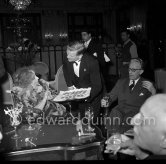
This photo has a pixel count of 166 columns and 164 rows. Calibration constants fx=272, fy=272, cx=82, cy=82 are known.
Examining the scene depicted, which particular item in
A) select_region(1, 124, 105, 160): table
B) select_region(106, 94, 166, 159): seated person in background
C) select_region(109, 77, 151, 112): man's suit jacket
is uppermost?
select_region(106, 94, 166, 159): seated person in background

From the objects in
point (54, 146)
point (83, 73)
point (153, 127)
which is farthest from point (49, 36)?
point (153, 127)

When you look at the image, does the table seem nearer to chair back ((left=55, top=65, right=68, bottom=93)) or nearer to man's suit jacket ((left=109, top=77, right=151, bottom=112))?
man's suit jacket ((left=109, top=77, right=151, bottom=112))

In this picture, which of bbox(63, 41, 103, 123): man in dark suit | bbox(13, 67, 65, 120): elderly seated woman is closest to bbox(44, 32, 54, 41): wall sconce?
bbox(63, 41, 103, 123): man in dark suit

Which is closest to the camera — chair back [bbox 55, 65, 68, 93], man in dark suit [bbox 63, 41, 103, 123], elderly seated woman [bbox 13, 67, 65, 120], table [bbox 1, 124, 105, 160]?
table [bbox 1, 124, 105, 160]

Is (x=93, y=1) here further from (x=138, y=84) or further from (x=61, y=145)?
(x=61, y=145)

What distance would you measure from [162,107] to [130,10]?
36.9 ft

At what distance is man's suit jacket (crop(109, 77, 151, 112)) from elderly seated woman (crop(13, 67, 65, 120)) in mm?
656

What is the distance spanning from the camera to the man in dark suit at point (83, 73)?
8.86 ft

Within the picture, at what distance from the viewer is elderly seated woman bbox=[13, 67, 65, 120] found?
2562 millimetres

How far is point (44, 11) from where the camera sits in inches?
449

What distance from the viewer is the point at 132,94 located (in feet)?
9.13

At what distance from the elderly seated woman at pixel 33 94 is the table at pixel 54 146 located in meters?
0.47

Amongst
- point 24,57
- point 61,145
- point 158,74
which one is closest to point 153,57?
point 24,57

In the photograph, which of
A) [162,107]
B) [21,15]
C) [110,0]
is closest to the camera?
[162,107]
